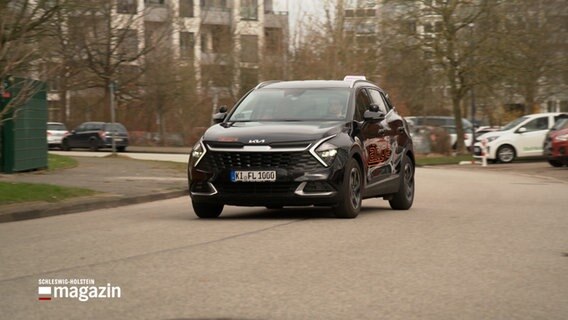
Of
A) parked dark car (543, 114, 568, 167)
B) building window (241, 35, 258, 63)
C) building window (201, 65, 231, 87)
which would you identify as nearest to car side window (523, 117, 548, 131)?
parked dark car (543, 114, 568, 167)

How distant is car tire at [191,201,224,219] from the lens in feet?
45.2

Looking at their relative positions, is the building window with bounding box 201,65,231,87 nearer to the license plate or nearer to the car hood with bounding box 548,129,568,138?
the car hood with bounding box 548,129,568,138

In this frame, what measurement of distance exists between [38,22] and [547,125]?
2325cm

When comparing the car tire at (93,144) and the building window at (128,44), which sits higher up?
the building window at (128,44)

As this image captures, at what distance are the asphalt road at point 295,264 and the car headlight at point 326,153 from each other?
727mm

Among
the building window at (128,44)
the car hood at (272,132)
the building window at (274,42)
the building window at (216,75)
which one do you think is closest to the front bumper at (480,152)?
the building window at (128,44)

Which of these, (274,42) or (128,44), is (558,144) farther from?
(274,42)

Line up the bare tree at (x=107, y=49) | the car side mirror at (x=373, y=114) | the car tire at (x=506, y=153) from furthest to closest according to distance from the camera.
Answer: the bare tree at (x=107, y=49)
the car tire at (x=506, y=153)
the car side mirror at (x=373, y=114)

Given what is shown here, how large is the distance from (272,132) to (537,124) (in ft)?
95.0

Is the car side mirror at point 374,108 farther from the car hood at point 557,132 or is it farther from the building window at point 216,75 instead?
the building window at point 216,75

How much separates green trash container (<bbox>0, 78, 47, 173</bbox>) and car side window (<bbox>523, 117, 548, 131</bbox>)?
20.5m

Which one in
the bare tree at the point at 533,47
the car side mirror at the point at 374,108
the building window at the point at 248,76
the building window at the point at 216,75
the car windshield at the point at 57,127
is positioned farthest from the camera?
the building window at the point at 216,75

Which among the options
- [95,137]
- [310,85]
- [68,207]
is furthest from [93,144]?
[310,85]

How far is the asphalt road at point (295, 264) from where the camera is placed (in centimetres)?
712
